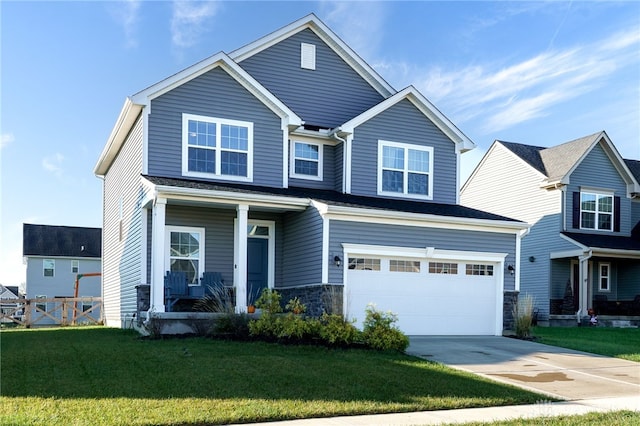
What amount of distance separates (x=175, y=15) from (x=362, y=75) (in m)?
6.84

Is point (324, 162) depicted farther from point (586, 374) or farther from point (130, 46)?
point (586, 374)

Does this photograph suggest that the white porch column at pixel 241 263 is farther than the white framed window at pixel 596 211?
No

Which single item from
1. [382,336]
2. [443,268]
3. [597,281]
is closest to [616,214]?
[597,281]

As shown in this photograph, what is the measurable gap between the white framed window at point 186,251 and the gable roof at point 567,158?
15691 mm

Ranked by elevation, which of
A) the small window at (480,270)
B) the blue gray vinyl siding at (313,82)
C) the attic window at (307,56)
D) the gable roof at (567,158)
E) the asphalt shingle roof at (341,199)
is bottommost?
the small window at (480,270)

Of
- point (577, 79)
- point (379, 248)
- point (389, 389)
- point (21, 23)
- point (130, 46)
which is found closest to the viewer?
point (389, 389)

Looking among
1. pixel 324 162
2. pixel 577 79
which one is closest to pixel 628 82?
pixel 577 79

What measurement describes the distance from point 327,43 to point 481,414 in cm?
1549

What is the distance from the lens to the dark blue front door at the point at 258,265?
61.0ft

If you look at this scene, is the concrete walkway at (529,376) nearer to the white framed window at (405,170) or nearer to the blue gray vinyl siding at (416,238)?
the blue gray vinyl siding at (416,238)

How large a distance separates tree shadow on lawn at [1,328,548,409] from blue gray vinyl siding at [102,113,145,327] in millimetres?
5445

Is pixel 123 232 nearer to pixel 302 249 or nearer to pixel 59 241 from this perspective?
pixel 302 249

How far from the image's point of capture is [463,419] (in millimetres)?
7895

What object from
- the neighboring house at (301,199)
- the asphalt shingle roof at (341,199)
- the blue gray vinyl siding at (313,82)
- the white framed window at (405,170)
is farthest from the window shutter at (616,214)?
the blue gray vinyl siding at (313,82)
